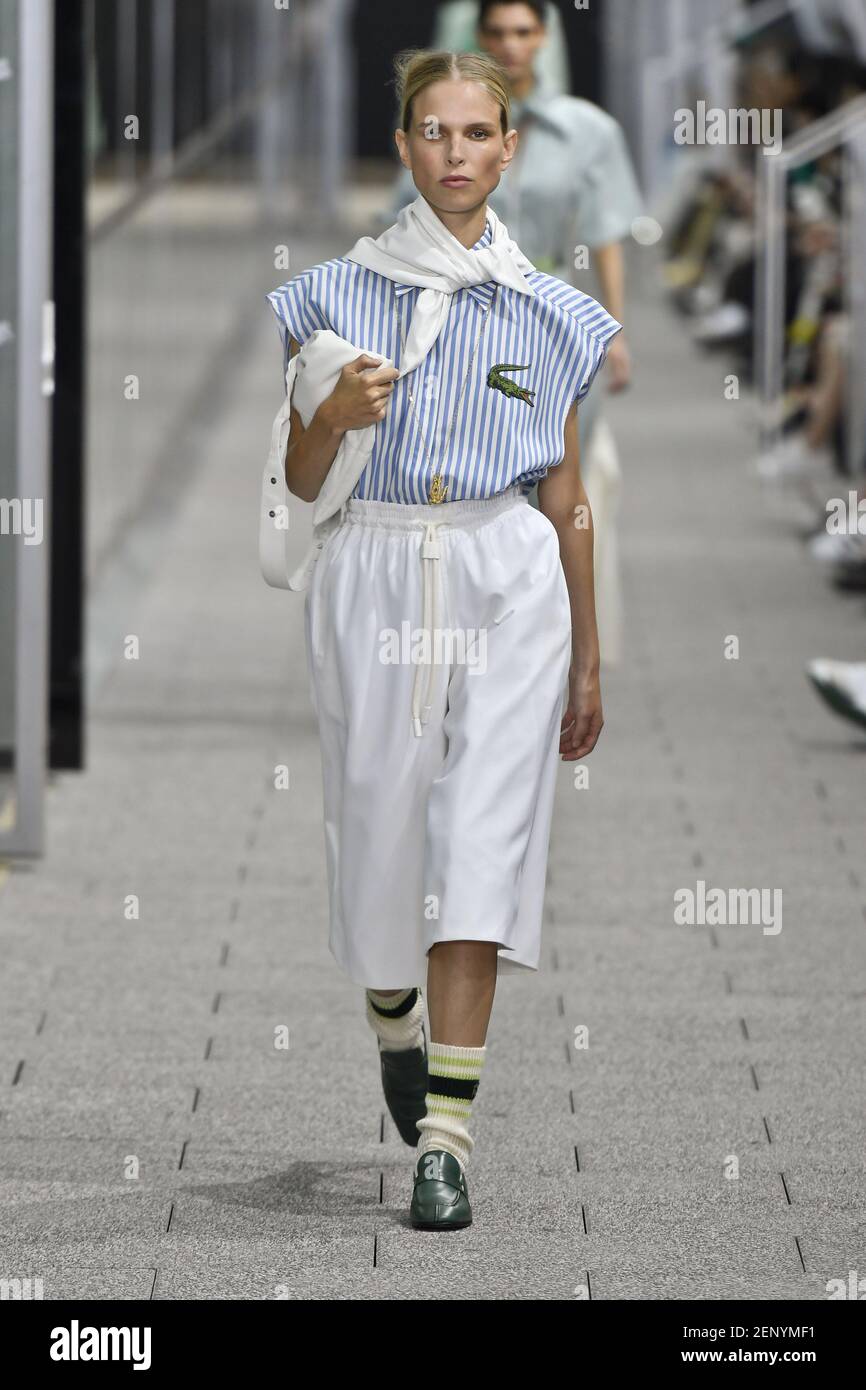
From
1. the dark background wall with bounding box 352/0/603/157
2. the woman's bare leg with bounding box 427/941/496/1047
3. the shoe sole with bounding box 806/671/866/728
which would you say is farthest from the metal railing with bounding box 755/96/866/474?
the dark background wall with bounding box 352/0/603/157

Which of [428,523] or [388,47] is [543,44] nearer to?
[428,523]

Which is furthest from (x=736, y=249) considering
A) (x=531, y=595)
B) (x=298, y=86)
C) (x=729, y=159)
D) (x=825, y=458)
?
(x=531, y=595)

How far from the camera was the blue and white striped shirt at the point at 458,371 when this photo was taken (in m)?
4.14

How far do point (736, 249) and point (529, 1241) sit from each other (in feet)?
47.0

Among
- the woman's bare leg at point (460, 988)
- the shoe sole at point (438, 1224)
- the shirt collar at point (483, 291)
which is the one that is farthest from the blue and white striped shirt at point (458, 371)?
the shoe sole at point (438, 1224)

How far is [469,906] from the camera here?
411 centimetres

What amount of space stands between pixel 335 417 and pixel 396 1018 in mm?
1011

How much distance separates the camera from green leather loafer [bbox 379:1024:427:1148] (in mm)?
4504

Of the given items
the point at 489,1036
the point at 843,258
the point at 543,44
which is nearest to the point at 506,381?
the point at 489,1036

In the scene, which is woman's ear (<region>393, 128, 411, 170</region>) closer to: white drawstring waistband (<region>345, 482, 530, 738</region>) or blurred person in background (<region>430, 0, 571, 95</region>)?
white drawstring waistband (<region>345, 482, 530, 738</region>)

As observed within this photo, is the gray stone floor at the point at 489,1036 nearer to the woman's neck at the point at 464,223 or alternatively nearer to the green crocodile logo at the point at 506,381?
the green crocodile logo at the point at 506,381

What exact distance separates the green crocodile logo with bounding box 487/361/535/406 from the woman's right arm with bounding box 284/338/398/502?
0.17m

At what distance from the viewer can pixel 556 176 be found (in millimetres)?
7043
